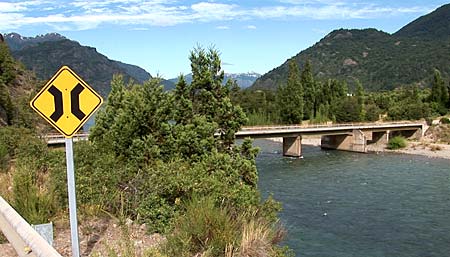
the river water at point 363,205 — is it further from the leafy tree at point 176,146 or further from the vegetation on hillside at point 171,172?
the vegetation on hillside at point 171,172

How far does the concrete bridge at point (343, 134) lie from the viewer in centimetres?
5056

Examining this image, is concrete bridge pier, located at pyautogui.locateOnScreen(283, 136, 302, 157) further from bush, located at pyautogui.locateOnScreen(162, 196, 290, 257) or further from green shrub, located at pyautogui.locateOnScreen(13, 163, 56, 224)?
bush, located at pyautogui.locateOnScreen(162, 196, 290, 257)

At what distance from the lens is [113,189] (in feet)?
25.4

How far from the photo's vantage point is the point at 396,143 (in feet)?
182

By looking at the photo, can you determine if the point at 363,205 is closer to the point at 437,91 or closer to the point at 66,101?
the point at 66,101

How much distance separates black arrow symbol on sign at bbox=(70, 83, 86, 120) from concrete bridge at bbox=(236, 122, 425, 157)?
43495 mm

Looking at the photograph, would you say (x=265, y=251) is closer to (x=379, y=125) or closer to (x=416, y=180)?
(x=416, y=180)

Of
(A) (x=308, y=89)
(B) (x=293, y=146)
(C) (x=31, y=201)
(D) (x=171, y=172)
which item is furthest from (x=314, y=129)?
(C) (x=31, y=201)

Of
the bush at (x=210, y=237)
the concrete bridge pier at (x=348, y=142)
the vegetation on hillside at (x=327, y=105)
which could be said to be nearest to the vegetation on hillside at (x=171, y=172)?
the bush at (x=210, y=237)

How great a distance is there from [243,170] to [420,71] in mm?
151365

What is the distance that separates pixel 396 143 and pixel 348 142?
19.4 feet

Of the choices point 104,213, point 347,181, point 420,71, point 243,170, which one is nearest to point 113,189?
point 104,213

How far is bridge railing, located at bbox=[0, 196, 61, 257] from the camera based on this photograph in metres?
4.24

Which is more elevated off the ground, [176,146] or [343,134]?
[176,146]
